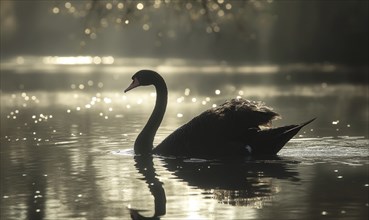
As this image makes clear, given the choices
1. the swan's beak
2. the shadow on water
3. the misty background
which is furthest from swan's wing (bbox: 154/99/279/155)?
the misty background

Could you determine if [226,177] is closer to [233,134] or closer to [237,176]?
[237,176]

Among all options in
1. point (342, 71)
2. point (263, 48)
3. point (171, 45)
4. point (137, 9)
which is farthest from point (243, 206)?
point (171, 45)

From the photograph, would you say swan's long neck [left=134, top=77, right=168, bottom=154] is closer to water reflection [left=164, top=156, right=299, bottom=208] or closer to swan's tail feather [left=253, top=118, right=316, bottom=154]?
water reflection [left=164, top=156, right=299, bottom=208]

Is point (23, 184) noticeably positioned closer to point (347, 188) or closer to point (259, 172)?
point (259, 172)

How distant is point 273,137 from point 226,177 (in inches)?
78.4

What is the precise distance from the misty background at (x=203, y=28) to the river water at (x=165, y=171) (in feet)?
5.97

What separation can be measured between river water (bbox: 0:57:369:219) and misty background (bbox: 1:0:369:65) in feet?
5.97

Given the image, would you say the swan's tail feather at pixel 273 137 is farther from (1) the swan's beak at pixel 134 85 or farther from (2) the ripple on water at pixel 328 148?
(1) the swan's beak at pixel 134 85

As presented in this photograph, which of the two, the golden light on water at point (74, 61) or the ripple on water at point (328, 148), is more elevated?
the golden light on water at point (74, 61)

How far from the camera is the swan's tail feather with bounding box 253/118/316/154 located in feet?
52.0

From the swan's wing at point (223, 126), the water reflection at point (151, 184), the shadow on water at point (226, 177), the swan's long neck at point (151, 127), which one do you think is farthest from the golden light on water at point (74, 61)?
the shadow on water at point (226, 177)

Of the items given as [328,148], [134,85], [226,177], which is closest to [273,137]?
[328,148]

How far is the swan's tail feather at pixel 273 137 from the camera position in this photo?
52.0ft

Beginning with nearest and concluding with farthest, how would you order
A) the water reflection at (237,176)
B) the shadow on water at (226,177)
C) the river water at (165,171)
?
the river water at (165,171) → the shadow on water at (226,177) → the water reflection at (237,176)
